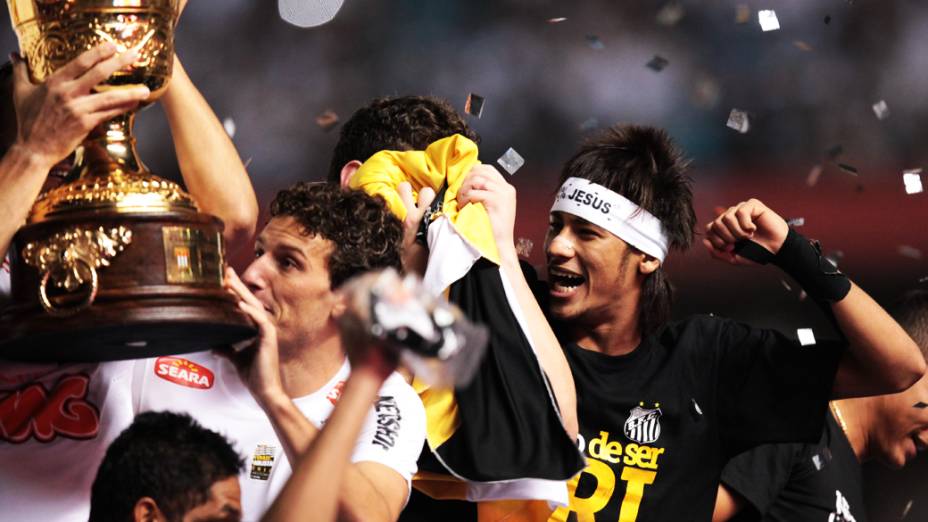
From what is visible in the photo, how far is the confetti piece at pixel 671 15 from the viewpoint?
5.13 m

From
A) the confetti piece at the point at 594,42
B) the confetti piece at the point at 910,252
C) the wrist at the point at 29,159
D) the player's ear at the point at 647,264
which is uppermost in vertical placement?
the wrist at the point at 29,159

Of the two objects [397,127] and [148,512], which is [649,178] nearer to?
[397,127]

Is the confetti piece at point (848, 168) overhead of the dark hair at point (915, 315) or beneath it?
beneath

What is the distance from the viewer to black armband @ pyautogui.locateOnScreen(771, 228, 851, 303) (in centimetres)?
288

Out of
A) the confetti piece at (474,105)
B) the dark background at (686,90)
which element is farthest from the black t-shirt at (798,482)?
the dark background at (686,90)

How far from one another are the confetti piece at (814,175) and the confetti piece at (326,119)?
192 cm

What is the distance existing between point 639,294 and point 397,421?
103cm

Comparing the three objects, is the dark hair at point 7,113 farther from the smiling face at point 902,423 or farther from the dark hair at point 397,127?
the smiling face at point 902,423

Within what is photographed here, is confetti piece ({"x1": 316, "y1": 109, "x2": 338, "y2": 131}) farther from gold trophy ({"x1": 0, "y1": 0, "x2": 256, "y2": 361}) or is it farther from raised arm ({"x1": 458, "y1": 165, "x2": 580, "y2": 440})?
gold trophy ({"x1": 0, "y1": 0, "x2": 256, "y2": 361})

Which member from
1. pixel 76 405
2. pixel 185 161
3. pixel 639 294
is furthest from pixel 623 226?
pixel 76 405

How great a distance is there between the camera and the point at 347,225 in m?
2.48

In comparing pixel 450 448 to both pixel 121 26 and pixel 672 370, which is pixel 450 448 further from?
pixel 121 26

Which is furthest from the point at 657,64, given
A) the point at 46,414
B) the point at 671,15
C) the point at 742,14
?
the point at 46,414

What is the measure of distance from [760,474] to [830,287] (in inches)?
27.4
